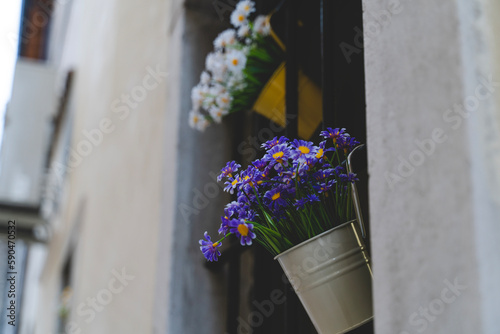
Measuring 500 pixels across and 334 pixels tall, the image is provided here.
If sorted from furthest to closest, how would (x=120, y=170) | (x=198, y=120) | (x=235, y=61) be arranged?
(x=120, y=170), (x=198, y=120), (x=235, y=61)

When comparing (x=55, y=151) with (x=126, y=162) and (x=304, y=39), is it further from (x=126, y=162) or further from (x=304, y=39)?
(x=304, y=39)

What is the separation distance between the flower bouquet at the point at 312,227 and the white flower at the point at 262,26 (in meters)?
0.91

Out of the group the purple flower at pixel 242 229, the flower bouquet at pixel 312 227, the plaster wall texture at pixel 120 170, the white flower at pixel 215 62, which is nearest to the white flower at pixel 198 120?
the white flower at pixel 215 62

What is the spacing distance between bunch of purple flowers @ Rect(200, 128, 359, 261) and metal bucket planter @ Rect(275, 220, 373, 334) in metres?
0.05

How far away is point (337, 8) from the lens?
2434 millimetres

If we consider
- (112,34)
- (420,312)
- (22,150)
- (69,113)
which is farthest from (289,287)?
(22,150)

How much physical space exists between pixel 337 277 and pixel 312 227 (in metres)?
0.13

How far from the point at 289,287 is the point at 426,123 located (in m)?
0.92

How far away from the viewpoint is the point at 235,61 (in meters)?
2.42

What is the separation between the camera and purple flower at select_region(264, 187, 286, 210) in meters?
1.58

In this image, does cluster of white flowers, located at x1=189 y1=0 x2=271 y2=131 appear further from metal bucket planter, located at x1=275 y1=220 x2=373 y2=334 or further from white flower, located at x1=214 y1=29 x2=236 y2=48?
metal bucket planter, located at x1=275 y1=220 x2=373 y2=334

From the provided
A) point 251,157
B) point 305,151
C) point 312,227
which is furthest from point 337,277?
point 251,157

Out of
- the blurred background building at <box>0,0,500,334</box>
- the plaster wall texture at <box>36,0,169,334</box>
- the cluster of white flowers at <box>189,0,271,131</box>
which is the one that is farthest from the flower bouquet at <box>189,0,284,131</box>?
the plaster wall texture at <box>36,0,169,334</box>

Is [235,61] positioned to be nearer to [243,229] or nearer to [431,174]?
[243,229]
